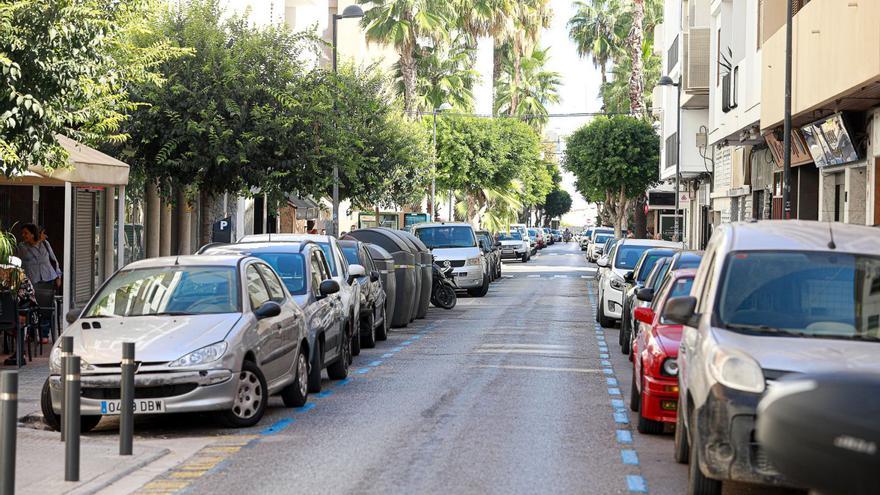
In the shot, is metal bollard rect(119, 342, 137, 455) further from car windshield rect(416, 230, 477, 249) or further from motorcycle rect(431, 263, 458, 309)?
car windshield rect(416, 230, 477, 249)

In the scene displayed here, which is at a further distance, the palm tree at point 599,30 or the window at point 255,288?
the palm tree at point 599,30

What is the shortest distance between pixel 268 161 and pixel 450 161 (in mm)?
43176

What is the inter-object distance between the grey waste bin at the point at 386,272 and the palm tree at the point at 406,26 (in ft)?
92.5

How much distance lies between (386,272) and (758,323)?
15460mm

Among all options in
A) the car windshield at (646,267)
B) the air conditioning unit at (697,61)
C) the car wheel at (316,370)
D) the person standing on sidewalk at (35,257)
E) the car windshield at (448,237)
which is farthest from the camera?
the air conditioning unit at (697,61)

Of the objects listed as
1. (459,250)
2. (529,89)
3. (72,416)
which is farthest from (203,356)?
(529,89)

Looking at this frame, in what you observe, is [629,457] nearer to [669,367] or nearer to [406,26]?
[669,367]

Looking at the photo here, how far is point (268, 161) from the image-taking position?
86.8 ft

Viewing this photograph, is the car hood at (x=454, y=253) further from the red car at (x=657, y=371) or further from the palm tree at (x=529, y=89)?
the palm tree at (x=529, y=89)

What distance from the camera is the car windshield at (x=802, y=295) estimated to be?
859 centimetres

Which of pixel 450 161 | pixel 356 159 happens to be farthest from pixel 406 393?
pixel 450 161

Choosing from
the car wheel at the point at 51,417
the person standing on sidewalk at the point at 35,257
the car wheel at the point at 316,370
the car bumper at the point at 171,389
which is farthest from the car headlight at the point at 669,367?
the person standing on sidewalk at the point at 35,257

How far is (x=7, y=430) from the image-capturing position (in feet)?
24.6

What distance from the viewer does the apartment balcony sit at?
18.7 metres
